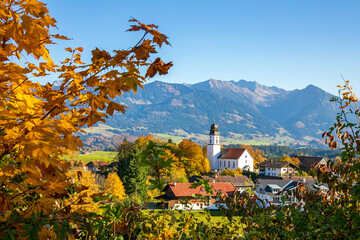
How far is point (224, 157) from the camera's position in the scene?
92.1 metres

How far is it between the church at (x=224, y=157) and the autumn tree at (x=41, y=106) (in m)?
88.8

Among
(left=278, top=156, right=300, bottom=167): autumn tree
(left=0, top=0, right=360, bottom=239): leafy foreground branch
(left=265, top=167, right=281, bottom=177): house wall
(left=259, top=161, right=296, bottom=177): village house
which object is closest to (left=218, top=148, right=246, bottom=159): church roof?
(left=259, top=161, right=296, bottom=177): village house

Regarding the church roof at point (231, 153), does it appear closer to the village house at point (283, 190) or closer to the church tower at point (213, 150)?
the church tower at point (213, 150)

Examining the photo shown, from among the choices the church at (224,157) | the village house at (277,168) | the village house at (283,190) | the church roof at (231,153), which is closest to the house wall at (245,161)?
the church at (224,157)

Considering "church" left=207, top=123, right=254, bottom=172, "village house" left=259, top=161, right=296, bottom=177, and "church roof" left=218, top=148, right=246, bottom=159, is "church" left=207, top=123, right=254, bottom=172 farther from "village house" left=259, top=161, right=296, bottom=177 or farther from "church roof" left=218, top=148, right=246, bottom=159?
"village house" left=259, top=161, right=296, bottom=177

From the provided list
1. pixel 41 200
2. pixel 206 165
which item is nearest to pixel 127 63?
pixel 41 200

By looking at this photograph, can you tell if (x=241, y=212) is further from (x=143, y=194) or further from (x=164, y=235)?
(x=143, y=194)

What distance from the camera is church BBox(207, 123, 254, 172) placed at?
296 ft

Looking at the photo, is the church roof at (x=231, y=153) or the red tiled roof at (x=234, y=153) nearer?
the red tiled roof at (x=234, y=153)

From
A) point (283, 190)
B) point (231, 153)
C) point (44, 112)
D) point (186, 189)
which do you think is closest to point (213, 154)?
point (231, 153)

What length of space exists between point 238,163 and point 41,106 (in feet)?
297

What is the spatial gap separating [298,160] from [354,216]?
99.7 m

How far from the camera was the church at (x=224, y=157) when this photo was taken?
90312mm

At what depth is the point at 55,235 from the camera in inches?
74.3
